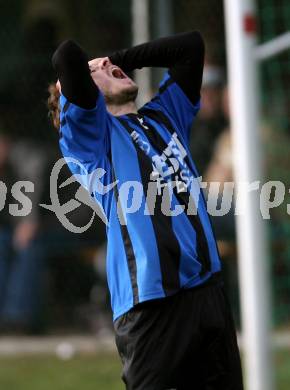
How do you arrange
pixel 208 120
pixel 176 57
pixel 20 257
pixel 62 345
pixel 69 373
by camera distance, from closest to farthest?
pixel 176 57, pixel 69 373, pixel 62 345, pixel 20 257, pixel 208 120

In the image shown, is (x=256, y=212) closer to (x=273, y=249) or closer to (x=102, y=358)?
(x=273, y=249)

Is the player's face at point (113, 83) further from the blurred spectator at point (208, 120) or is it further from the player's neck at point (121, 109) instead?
the blurred spectator at point (208, 120)

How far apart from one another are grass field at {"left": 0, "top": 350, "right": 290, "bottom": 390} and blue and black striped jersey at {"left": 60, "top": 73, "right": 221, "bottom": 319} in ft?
8.70

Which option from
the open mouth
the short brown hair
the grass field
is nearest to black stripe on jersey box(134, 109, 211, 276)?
the open mouth

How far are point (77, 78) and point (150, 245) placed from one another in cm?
66

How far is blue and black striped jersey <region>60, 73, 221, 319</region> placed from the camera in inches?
158

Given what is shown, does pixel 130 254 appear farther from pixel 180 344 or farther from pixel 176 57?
pixel 176 57

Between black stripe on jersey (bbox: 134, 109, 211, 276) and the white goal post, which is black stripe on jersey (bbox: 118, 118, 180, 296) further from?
the white goal post

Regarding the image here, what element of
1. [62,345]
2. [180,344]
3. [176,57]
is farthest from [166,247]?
[62,345]

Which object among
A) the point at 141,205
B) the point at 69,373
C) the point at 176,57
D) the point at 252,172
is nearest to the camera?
the point at 141,205

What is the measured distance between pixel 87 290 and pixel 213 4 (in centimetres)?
239

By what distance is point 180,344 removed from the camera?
13.0 feet

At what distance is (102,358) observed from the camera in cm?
739

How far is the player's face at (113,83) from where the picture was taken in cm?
423
